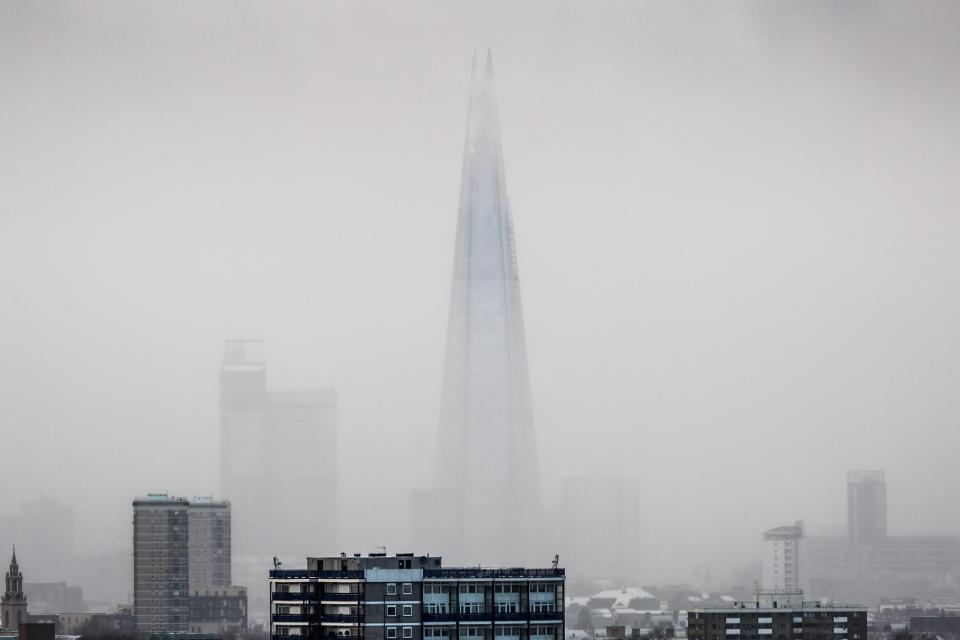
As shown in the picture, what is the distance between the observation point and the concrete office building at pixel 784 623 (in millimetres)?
72562

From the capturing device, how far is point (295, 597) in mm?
40406

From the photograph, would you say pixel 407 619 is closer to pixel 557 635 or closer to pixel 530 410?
pixel 557 635

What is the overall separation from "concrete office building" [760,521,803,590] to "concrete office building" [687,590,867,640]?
28.0 metres

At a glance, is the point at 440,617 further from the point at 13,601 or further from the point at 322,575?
the point at 13,601

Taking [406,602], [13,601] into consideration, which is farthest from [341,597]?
[13,601]

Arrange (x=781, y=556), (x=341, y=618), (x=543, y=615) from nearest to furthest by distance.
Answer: (x=341, y=618), (x=543, y=615), (x=781, y=556)

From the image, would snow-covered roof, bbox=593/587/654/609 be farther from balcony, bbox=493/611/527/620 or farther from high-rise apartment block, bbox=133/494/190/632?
balcony, bbox=493/611/527/620

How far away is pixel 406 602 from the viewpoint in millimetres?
40312

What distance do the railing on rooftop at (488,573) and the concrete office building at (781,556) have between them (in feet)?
210

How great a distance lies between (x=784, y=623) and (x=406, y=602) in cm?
3407

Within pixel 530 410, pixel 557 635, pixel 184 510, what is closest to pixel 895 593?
pixel 530 410

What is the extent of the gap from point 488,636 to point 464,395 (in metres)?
61.9

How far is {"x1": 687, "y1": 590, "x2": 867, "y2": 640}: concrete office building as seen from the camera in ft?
238

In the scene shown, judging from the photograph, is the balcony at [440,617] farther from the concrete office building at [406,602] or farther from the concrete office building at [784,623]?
the concrete office building at [784,623]
